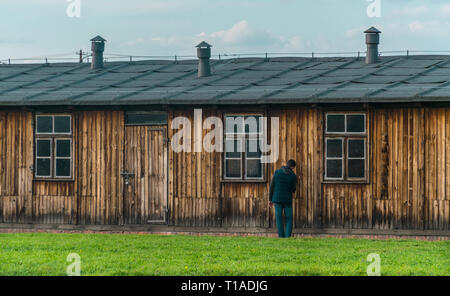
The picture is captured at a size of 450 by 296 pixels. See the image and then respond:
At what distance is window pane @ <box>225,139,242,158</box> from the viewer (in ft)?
71.8

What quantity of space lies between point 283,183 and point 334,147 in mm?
1957

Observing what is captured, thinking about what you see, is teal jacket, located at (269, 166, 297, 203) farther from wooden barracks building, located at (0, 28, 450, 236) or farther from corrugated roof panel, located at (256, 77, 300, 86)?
corrugated roof panel, located at (256, 77, 300, 86)

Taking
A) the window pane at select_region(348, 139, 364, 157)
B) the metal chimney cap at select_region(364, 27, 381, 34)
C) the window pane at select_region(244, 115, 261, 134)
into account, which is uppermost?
the metal chimney cap at select_region(364, 27, 381, 34)

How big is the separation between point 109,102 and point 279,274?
9.49 m

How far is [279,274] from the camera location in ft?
45.2

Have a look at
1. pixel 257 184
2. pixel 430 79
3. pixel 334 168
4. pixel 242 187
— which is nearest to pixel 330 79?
pixel 430 79

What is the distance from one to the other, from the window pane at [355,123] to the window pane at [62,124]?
6956 mm

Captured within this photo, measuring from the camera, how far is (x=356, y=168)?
834 inches

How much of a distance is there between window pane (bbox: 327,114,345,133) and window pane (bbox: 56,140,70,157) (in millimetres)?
6555

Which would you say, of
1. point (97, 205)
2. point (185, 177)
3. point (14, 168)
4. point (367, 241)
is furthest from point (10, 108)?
point (367, 241)

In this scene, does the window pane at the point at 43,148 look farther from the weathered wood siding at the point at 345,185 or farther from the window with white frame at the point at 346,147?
the window with white frame at the point at 346,147

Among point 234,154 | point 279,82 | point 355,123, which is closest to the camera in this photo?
point 355,123

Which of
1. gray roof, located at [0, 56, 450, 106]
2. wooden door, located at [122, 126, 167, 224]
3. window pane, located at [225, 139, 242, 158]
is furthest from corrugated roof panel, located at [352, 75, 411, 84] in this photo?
wooden door, located at [122, 126, 167, 224]

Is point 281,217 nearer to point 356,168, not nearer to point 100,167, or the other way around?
point 356,168
